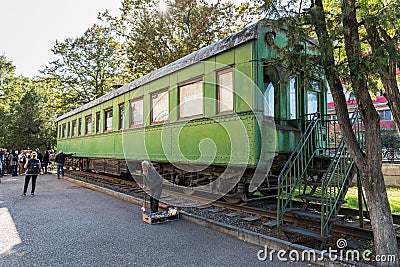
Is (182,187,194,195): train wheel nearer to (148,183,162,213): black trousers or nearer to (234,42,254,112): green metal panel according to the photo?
(148,183,162,213): black trousers

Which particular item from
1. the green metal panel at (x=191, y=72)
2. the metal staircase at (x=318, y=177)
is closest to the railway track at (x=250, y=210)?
the metal staircase at (x=318, y=177)

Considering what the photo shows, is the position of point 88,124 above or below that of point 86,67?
below

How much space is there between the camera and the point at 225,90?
6535mm

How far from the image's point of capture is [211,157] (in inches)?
263

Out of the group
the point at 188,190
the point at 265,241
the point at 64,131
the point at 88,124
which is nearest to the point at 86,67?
the point at 64,131

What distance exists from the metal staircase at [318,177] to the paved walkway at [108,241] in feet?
3.12

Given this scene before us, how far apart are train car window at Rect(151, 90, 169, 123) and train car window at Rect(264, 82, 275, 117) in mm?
3025

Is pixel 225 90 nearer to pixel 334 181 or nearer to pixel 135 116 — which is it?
pixel 334 181

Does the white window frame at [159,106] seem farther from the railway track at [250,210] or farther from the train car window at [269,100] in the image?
the train car window at [269,100]

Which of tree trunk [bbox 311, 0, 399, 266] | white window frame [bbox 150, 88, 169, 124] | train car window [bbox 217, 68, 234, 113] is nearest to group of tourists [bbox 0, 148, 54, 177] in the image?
white window frame [bbox 150, 88, 169, 124]

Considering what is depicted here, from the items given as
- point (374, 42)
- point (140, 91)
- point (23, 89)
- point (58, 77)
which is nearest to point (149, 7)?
point (140, 91)

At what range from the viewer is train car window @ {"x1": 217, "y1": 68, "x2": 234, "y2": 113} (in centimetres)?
639

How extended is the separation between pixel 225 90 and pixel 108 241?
3.60 m

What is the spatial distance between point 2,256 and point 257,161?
425 centimetres
